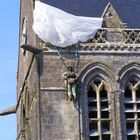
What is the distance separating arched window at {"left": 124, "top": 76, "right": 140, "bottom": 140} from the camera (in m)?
30.7

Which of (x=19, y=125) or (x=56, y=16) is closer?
(x=56, y=16)

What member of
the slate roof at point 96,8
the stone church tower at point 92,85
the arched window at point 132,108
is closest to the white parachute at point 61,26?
the stone church tower at point 92,85

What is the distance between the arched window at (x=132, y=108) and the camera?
30.7 metres

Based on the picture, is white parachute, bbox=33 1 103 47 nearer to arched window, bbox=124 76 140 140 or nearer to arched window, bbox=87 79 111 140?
arched window, bbox=87 79 111 140

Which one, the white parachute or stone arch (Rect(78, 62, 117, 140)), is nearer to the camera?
stone arch (Rect(78, 62, 117, 140))

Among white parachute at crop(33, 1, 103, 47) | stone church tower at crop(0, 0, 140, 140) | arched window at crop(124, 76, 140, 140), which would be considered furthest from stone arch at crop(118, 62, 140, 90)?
white parachute at crop(33, 1, 103, 47)

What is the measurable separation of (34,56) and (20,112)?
20.1 ft

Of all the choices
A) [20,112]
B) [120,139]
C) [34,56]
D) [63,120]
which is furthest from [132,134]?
[20,112]

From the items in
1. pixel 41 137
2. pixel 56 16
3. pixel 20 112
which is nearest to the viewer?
pixel 41 137

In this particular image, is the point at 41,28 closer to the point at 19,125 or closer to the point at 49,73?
the point at 49,73

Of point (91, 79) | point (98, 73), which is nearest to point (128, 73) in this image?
point (98, 73)

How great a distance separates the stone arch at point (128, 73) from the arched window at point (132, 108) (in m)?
0.15

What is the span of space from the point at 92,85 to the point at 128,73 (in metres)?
1.56

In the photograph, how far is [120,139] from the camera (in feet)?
99.4
